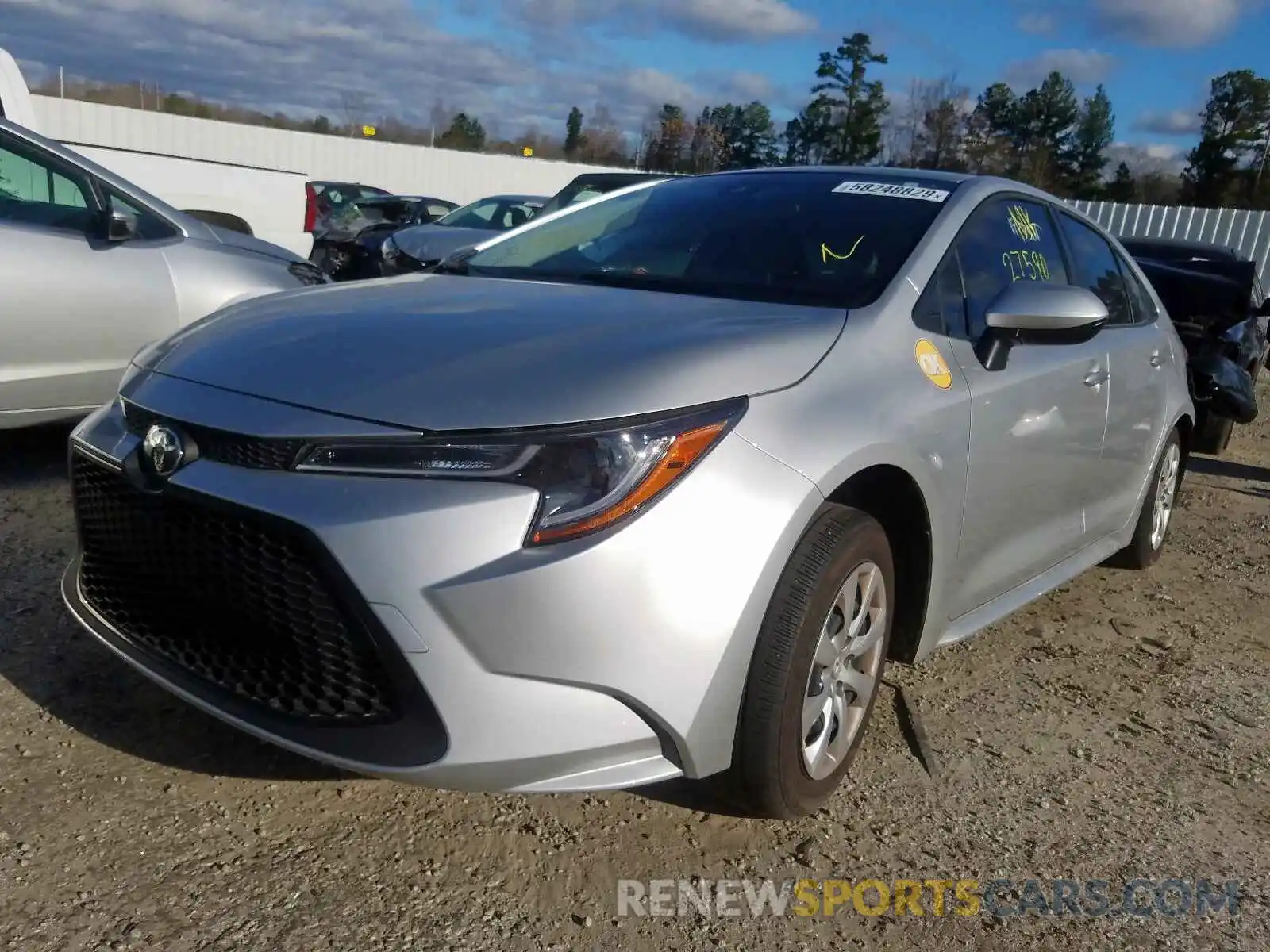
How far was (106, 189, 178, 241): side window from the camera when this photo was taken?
15.9 feet

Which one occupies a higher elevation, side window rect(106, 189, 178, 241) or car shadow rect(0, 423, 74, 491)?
side window rect(106, 189, 178, 241)

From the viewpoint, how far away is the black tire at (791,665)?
223cm

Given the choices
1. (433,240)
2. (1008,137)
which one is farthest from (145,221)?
(1008,137)

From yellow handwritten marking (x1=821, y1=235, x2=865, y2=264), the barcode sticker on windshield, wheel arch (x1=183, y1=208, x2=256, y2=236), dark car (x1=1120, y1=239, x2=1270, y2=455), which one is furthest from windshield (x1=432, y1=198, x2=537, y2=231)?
yellow handwritten marking (x1=821, y1=235, x2=865, y2=264)

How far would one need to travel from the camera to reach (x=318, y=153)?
32406mm

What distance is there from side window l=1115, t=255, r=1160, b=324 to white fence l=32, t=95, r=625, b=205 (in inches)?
947

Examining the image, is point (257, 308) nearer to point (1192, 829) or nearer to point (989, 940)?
point (989, 940)

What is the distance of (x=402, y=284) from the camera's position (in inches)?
122

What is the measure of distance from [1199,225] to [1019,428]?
76.3 ft

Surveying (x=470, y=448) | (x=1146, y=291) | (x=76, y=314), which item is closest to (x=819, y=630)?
(x=470, y=448)

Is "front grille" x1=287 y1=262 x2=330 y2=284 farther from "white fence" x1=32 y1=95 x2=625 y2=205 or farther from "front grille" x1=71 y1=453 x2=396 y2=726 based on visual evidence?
"white fence" x1=32 y1=95 x2=625 y2=205

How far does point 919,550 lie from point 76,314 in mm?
3523

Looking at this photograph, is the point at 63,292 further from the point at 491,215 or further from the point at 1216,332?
the point at 491,215

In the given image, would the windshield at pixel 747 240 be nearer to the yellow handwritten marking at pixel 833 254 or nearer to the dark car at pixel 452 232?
the yellow handwritten marking at pixel 833 254
